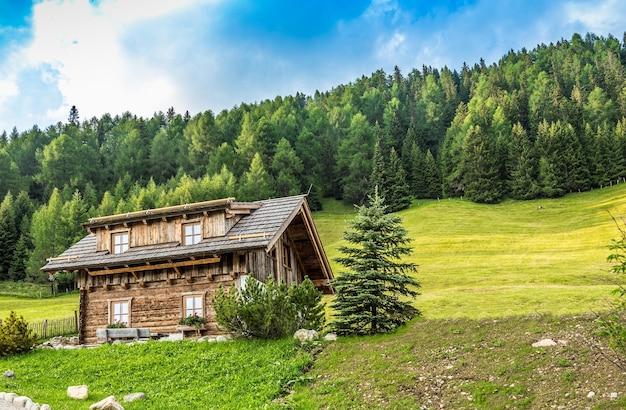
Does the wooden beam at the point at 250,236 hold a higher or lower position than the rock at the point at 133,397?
higher

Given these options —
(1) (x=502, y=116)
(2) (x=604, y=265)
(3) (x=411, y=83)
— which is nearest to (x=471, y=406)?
(2) (x=604, y=265)

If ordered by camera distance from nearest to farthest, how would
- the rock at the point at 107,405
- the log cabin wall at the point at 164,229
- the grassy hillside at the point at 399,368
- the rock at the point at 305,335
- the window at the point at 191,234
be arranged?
the grassy hillside at the point at 399,368
the rock at the point at 107,405
the rock at the point at 305,335
the log cabin wall at the point at 164,229
the window at the point at 191,234

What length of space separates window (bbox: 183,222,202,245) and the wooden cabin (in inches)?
1.9

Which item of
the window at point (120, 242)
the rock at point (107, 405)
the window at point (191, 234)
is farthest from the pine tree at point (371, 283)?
the window at point (120, 242)

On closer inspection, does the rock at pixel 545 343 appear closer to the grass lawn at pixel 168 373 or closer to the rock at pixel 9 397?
the grass lawn at pixel 168 373

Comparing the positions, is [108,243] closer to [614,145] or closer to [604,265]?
[604,265]

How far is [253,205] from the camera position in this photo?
92.3ft

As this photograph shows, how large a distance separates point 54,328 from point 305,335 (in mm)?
20252

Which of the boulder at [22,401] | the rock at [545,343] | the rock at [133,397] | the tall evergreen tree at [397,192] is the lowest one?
the rock at [133,397]

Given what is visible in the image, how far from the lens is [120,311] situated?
27.1 m

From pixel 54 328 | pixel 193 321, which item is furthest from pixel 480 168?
pixel 193 321

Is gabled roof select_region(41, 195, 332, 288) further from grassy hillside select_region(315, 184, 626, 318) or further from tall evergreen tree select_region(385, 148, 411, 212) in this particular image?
tall evergreen tree select_region(385, 148, 411, 212)

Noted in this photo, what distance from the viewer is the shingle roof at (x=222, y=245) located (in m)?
24.3

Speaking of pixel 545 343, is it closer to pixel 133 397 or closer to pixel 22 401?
pixel 133 397
